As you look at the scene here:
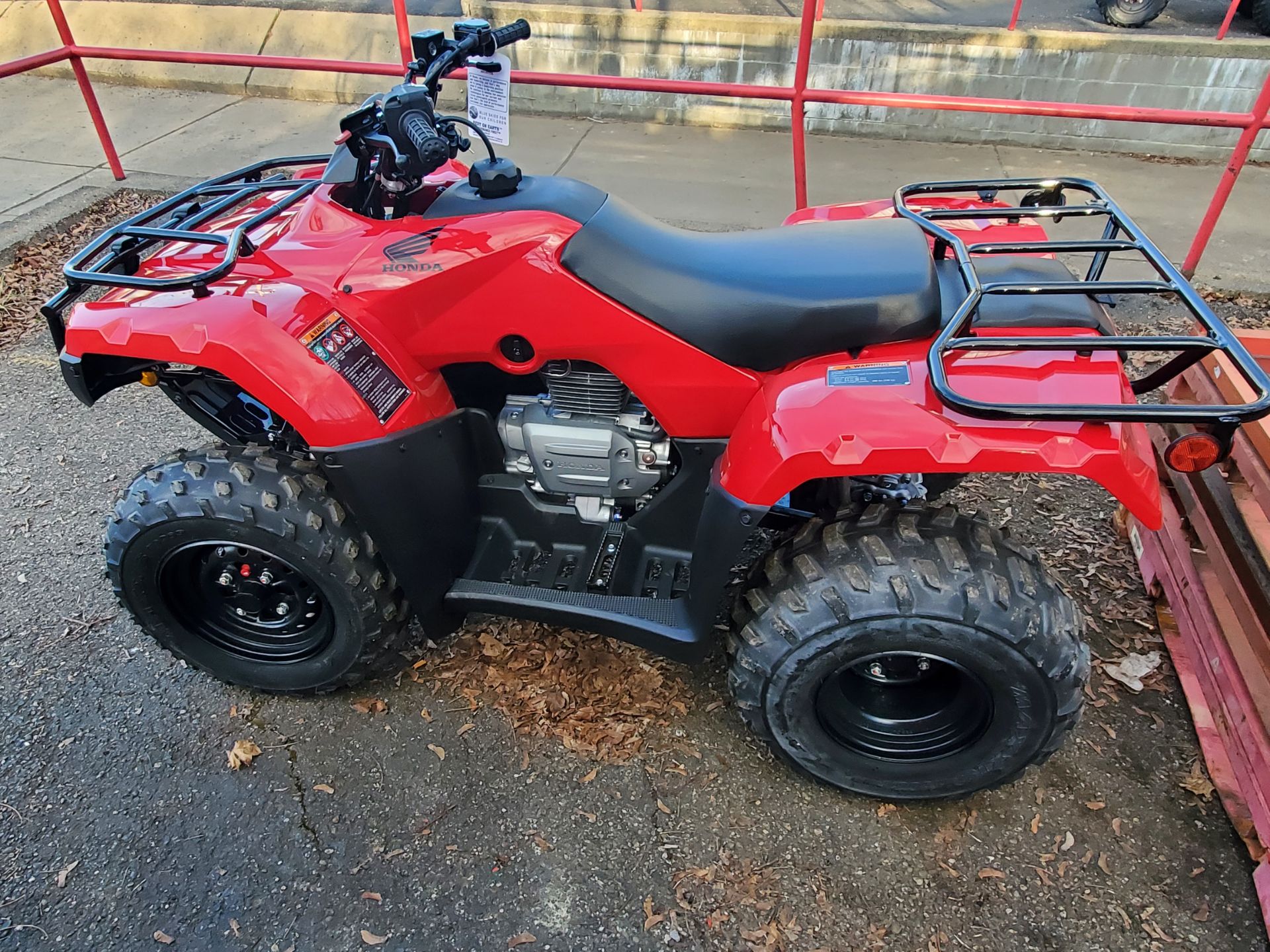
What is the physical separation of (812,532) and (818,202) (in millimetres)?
4188

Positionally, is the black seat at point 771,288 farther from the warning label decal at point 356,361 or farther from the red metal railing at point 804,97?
the red metal railing at point 804,97

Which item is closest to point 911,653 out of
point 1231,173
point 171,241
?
point 171,241

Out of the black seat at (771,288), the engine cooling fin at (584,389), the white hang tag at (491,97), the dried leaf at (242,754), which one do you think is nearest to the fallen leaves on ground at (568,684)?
the dried leaf at (242,754)

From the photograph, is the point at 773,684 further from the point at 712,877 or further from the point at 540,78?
the point at 540,78

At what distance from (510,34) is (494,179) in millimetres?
477

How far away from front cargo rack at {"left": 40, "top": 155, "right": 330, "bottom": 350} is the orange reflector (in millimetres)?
2077

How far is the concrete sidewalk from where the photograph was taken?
216 inches

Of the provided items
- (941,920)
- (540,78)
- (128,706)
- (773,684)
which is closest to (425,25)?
(540,78)

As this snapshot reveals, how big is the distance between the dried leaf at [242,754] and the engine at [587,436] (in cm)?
111

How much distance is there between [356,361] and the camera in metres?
2.02

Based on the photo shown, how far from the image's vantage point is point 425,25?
24.3ft

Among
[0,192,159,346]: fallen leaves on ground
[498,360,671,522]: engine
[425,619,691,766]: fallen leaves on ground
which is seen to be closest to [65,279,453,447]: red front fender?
[498,360,671,522]: engine

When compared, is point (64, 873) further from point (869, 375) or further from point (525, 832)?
point (869, 375)

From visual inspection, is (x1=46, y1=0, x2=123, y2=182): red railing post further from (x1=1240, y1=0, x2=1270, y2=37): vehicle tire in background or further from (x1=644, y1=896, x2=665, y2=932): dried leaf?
(x1=1240, y1=0, x2=1270, y2=37): vehicle tire in background
